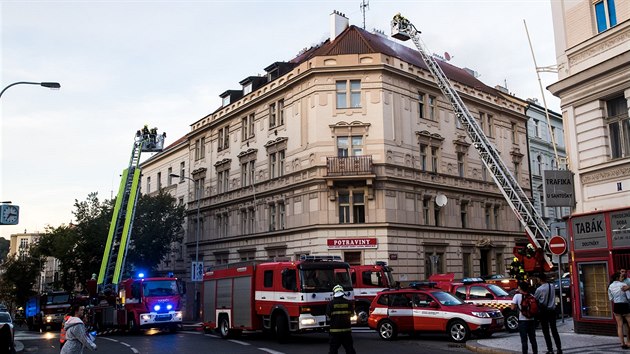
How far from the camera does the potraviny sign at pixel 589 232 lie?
15.9 m

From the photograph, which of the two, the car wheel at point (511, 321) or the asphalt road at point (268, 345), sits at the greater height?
the car wheel at point (511, 321)

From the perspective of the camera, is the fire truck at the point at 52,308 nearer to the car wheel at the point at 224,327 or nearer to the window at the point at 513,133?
the car wheel at the point at 224,327

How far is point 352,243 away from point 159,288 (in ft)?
36.5

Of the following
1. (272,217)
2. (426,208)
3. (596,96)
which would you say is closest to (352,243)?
(426,208)

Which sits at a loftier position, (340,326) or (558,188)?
(558,188)

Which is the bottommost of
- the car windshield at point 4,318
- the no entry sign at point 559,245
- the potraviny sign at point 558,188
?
the car windshield at point 4,318

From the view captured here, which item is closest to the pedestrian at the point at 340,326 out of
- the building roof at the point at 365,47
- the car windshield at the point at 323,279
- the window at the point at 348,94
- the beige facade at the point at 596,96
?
the car windshield at the point at 323,279

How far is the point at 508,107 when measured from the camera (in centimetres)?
4234

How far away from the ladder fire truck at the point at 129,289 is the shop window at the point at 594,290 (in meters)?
16.2

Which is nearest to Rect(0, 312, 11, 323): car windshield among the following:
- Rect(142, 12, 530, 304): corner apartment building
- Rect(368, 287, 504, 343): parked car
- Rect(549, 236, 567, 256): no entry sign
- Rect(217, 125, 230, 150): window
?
Rect(368, 287, 504, 343): parked car

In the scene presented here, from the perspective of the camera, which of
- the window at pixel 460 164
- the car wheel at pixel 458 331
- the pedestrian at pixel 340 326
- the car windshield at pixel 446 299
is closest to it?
the pedestrian at pixel 340 326

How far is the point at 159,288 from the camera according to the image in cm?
2452

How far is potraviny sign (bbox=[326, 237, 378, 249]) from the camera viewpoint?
30891 millimetres

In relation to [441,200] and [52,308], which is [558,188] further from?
[52,308]
